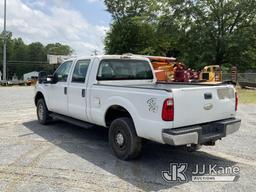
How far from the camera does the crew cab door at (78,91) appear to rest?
6941 millimetres

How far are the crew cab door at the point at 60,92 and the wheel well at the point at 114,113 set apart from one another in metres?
1.63

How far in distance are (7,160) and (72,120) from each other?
6.54 feet

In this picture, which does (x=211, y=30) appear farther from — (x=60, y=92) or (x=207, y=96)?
(x=207, y=96)

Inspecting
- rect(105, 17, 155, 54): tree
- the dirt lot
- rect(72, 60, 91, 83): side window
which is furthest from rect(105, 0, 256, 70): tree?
rect(72, 60, 91, 83): side window

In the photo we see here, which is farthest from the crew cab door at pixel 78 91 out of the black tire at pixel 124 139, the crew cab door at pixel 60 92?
the black tire at pixel 124 139

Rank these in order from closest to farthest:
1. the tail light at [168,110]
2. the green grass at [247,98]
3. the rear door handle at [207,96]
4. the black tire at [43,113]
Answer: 1. the tail light at [168,110]
2. the rear door handle at [207,96]
3. the black tire at [43,113]
4. the green grass at [247,98]

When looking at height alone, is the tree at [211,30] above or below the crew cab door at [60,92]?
above

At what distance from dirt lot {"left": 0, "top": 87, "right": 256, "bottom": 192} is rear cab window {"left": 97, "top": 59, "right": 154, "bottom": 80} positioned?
149cm

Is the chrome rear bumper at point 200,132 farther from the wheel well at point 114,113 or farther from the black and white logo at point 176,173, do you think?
the wheel well at point 114,113

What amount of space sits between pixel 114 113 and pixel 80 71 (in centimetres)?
148

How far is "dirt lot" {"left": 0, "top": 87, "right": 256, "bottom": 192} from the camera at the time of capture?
473cm

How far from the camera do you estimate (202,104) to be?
5.38 m

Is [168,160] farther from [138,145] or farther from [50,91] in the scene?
[50,91]

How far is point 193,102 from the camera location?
17.1 feet
